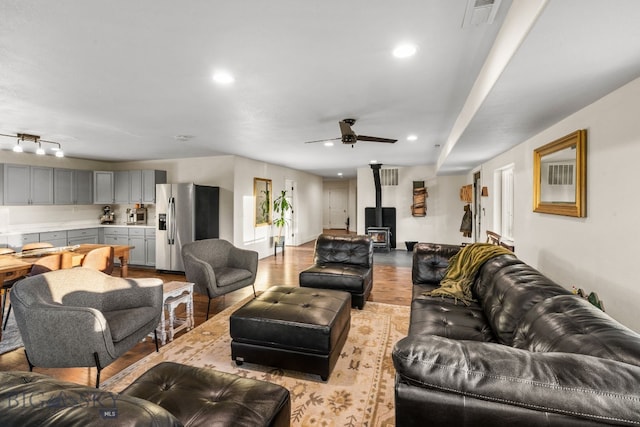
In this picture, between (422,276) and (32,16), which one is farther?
(422,276)

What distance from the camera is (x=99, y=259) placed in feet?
12.3

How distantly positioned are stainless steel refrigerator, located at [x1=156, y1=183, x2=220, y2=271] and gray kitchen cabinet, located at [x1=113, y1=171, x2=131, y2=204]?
1.21 m

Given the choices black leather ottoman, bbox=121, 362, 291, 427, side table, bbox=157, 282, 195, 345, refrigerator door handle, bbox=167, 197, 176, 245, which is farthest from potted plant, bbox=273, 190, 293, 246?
black leather ottoman, bbox=121, 362, 291, 427

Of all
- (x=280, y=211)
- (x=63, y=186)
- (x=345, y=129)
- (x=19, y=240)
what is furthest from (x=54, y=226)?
(x=345, y=129)

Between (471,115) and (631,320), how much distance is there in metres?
1.84

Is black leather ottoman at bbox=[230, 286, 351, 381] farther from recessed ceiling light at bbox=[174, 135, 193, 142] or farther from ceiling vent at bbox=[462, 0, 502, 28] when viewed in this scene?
recessed ceiling light at bbox=[174, 135, 193, 142]

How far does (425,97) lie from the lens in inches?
112

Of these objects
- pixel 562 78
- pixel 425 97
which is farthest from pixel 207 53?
pixel 562 78

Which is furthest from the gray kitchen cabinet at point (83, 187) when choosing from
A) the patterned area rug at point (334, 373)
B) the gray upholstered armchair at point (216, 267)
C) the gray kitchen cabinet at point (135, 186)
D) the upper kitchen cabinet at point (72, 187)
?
the patterned area rug at point (334, 373)

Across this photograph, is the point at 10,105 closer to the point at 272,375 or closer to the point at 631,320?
the point at 272,375

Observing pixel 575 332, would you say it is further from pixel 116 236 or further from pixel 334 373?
pixel 116 236

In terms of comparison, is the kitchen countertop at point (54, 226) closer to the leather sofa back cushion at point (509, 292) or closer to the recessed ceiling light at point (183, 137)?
the recessed ceiling light at point (183, 137)

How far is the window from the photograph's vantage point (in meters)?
4.62

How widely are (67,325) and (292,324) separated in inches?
59.4
